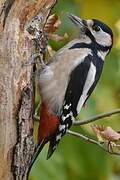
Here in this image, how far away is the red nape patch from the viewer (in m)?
4.14

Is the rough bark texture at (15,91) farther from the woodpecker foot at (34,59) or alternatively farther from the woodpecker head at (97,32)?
the woodpecker head at (97,32)

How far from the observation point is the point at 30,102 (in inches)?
150

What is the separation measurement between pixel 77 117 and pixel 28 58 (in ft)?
2.59

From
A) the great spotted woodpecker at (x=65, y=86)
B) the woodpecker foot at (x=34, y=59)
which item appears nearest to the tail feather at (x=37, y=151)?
the great spotted woodpecker at (x=65, y=86)

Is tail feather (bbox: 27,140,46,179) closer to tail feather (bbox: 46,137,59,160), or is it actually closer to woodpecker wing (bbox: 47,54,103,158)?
tail feather (bbox: 46,137,59,160)

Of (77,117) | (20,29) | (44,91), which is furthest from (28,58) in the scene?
(77,117)

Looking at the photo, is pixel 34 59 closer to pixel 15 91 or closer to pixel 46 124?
pixel 15 91

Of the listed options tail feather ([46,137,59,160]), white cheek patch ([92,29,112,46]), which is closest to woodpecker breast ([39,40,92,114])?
tail feather ([46,137,59,160])

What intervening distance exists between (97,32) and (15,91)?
1.23 meters

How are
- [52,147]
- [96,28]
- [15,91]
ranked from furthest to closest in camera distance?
[96,28], [52,147], [15,91]

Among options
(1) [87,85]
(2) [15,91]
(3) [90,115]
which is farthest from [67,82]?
(2) [15,91]

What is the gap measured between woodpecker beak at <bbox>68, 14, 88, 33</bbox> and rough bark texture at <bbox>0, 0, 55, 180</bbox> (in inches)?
27.9

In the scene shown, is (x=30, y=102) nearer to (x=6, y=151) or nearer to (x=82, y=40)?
(x=6, y=151)

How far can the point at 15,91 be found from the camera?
373 centimetres
